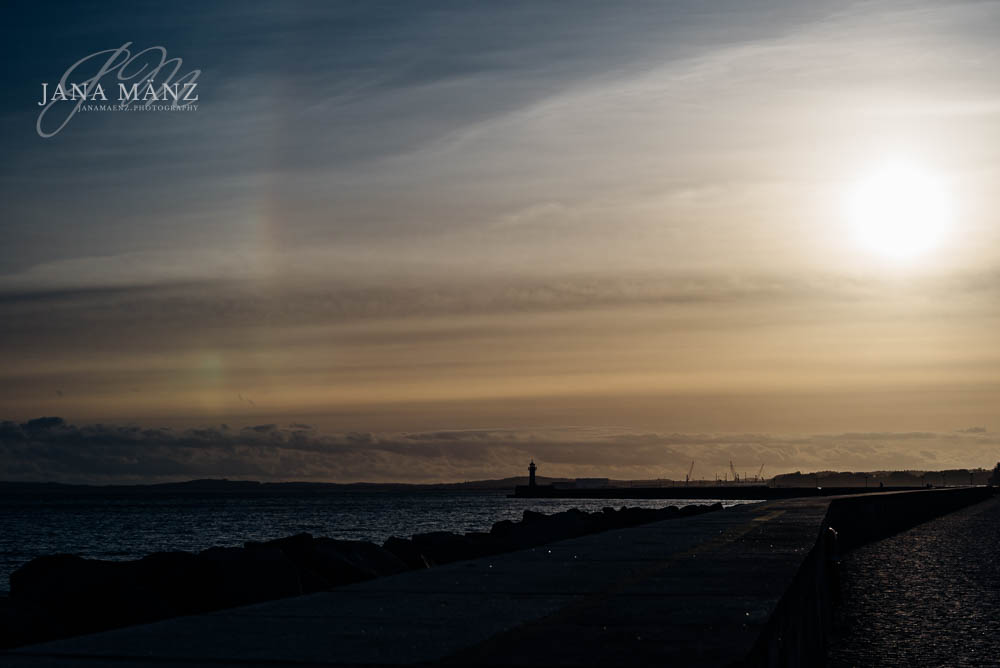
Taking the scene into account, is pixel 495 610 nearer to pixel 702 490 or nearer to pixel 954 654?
pixel 954 654

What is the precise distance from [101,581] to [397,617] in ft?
20.0

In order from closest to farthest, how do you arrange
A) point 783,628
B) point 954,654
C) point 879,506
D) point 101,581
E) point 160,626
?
1. point 160,626
2. point 783,628
3. point 954,654
4. point 101,581
5. point 879,506

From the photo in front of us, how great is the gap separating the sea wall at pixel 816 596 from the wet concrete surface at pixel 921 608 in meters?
0.32

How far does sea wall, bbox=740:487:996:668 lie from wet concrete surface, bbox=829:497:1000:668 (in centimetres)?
32

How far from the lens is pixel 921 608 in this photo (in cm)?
1062

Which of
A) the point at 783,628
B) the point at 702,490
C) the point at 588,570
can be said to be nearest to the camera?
the point at 783,628

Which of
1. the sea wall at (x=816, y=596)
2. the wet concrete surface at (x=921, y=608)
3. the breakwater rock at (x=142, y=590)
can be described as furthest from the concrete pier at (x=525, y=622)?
the breakwater rock at (x=142, y=590)

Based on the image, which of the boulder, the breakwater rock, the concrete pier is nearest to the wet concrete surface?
the concrete pier

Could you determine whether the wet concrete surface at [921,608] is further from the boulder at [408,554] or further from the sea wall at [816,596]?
the boulder at [408,554]

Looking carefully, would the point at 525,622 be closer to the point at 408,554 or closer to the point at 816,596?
the point at 816,596

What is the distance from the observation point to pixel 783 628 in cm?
495

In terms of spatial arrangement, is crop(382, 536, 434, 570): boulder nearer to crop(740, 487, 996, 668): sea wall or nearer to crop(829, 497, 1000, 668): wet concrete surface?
crop(740, 487, 996, 668): sea wall

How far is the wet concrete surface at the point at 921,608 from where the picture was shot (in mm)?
8062

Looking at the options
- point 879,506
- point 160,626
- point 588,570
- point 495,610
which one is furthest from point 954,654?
point 879,506
